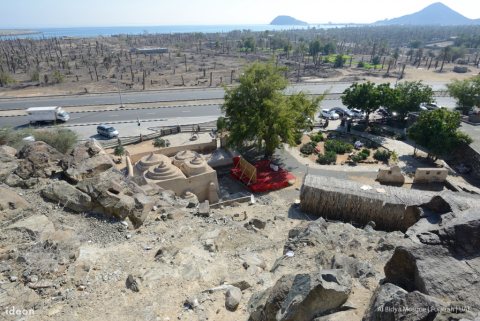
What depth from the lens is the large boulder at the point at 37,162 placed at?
15938 mm

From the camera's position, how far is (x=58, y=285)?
1041cm

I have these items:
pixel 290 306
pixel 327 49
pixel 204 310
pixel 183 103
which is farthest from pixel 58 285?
pixel 327 49

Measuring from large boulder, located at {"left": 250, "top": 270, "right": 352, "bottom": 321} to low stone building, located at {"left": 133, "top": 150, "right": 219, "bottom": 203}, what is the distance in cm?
1541

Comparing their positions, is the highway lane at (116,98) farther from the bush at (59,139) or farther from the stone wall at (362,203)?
the stone wall at (362,203)

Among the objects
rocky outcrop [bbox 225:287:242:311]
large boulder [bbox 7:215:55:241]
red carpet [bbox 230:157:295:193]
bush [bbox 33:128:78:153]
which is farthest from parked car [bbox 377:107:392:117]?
large boulder [bbox 7:215:55:241]

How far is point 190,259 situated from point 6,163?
36.7 ft

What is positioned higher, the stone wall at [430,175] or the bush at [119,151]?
the stone wall at [430,175]

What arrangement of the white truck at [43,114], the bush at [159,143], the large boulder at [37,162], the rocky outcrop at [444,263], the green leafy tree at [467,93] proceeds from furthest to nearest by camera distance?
the white truck at [43,114], the green leafy tree at [467,93], the bush at [159,143], the large boulder at [37,162], the rocky outcrop at [444,263]

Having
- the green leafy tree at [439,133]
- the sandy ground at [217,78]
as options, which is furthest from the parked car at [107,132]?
the green leafy tree at [439,133]

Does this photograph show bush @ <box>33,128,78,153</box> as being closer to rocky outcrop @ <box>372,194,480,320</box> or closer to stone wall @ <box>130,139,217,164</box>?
stone wall @ <box>130,139,217,164</box>

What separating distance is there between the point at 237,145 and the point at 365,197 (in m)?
12.8

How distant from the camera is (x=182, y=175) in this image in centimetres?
2355

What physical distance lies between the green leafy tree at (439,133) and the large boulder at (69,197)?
88.5 feet

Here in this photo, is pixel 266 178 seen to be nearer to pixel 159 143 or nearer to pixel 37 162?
pixel 159 143
